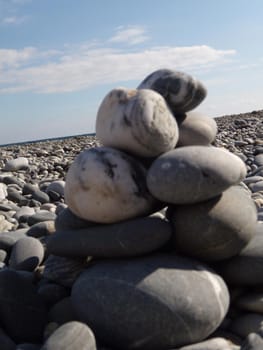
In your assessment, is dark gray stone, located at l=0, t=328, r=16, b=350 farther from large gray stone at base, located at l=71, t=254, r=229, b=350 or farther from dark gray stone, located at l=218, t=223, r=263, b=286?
dark gray stone, located at l=218, t=223, r=263, b=286

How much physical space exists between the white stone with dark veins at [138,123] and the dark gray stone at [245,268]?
2.72ft

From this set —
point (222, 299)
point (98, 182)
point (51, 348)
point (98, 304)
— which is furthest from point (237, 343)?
point (98, 182)

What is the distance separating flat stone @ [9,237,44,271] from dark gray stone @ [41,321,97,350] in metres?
1.37

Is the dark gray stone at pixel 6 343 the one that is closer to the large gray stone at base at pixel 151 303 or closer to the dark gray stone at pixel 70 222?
the large gray stone at base at pixel 151 303

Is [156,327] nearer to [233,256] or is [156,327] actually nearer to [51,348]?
[51,348]

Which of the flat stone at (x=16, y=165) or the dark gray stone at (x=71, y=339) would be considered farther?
the flat stone at (x=16, y=165)

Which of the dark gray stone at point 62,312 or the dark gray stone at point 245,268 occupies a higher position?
the dark gray stone at point 245,268

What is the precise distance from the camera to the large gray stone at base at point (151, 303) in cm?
252

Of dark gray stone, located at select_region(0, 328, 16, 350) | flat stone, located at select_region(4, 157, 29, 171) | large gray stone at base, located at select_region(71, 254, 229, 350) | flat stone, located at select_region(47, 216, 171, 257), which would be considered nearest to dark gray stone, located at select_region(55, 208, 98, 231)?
flat stone, located at select_region(47, 216, 171, 257)

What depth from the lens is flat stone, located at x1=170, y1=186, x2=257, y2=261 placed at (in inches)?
114

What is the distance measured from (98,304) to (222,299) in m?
0.70

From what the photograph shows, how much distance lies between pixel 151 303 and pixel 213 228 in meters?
0.63

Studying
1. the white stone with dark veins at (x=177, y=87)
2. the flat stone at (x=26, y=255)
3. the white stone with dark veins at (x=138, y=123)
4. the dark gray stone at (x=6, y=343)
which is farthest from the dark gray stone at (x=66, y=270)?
the white stone with dark veins at (x=177, y=87)

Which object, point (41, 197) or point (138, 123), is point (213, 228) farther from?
point (41, 197)
